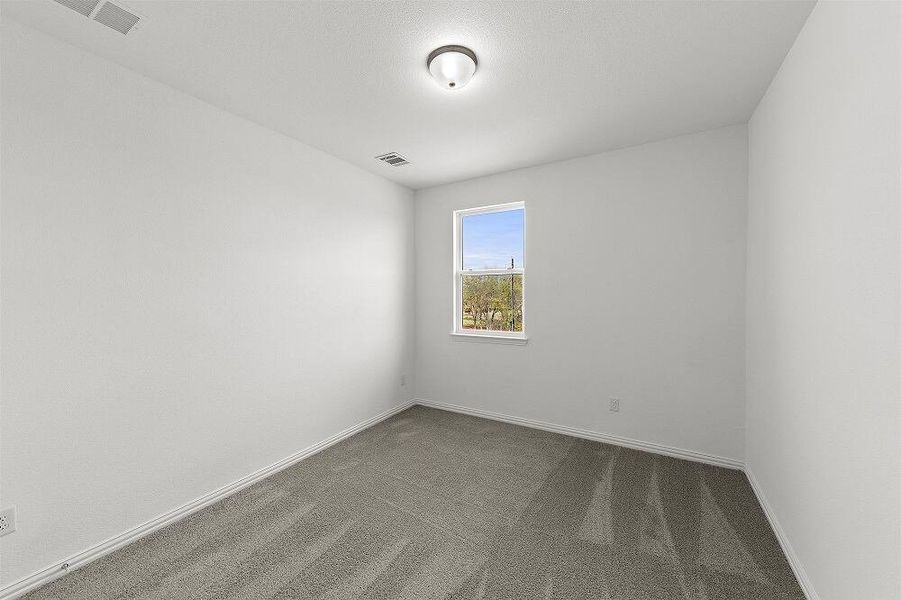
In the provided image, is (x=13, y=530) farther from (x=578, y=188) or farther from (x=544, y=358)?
(x=578, y=188)

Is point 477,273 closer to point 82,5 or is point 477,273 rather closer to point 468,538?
point 468,538

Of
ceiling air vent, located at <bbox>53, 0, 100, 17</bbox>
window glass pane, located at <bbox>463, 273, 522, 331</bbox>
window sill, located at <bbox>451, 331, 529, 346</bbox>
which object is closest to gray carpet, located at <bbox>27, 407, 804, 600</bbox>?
window sill, located at <bbox>451, 331, 529, 346</bbox>

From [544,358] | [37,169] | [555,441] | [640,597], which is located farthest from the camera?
[544,358]

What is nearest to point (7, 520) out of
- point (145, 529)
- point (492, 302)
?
point (145, 529)

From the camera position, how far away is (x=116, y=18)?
175 centimetres

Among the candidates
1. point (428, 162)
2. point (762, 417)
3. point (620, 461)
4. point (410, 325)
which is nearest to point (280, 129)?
point (428, 162)

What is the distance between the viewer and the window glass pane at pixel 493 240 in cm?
405

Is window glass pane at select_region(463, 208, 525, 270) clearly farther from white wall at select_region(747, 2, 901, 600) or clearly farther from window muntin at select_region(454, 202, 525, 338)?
white wall at select_region(747, 2, 901, 600)

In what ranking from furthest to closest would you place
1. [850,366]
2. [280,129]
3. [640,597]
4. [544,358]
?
[544,358] < [280,129] < [640,597] < [850,366]

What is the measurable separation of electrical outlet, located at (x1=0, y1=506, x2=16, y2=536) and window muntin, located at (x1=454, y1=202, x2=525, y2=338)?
11.2 feet

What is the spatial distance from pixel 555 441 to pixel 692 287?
5.82ft

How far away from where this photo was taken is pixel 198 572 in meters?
1.85

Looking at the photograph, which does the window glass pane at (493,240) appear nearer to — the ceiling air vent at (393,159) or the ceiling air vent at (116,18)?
the ceiling air vent at (393,159)

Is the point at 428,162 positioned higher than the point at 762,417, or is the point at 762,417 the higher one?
the point at 428,162
